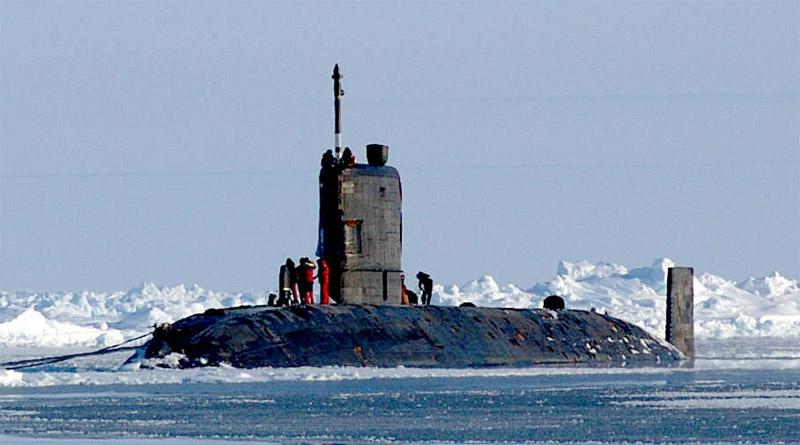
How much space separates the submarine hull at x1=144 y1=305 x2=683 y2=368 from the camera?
28.4 meters

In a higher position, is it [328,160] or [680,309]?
[328,160]

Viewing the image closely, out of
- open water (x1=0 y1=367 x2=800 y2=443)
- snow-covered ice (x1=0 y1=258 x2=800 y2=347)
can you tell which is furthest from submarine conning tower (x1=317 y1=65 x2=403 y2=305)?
snow-covered ice (x1=0 y1=258 x2=800 y2=347)

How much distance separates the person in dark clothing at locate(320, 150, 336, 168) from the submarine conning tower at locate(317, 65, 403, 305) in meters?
0.05

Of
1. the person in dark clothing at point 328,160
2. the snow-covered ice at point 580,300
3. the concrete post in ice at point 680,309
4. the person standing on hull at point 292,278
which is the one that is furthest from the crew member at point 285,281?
the snow-covered ice at point 580,300

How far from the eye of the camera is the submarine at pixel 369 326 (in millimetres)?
28531

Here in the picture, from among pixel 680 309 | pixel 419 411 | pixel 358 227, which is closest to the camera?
pixel 419 411

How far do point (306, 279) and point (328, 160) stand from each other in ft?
7.70

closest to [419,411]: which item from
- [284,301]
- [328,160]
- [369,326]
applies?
[369,326]

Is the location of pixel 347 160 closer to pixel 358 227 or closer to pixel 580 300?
pixel 358 227

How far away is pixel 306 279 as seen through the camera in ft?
101

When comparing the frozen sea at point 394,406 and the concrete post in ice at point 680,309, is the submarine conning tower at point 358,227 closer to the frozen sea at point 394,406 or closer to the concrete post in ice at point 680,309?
the frozen sea at point 394,406

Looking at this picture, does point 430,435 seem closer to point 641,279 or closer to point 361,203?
point 361,203

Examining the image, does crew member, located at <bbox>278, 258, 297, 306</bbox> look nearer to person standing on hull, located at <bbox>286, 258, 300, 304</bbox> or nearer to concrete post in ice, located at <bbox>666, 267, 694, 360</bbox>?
person standing on hull, located at <bbox>286, 258, 300, 304</bbox>

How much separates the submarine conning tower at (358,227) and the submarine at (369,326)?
0.02 meters
